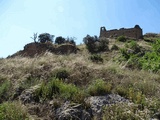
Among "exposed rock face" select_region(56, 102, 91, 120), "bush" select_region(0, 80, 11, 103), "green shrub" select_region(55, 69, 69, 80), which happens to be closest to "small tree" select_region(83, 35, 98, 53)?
"green shrub" select_region(55, 69, 69, 80)

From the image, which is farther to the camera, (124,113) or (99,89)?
(99,89)

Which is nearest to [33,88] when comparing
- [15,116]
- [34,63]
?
[15,116]

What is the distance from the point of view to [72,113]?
690cm

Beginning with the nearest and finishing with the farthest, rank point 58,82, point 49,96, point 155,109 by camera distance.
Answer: point 155,109, point 49,96, point 58,82

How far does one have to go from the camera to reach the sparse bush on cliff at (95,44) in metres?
28.5

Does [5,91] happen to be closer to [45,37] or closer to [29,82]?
[29,82]

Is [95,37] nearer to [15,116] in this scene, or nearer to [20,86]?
[20,86]

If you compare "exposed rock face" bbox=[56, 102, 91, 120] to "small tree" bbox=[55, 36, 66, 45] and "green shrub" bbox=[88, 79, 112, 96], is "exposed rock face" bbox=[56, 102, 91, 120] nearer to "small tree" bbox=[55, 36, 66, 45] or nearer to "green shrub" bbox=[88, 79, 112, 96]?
"green shrub" bbox=[88, 79, 112, 96]

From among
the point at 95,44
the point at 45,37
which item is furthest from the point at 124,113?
the point at 45,37

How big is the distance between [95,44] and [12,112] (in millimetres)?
22999

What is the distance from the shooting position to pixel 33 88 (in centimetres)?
842

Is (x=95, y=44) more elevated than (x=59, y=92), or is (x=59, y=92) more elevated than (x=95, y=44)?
(x=95, y=44)

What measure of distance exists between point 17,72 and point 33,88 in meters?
2.37

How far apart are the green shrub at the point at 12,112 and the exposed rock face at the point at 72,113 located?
899 millimetres
